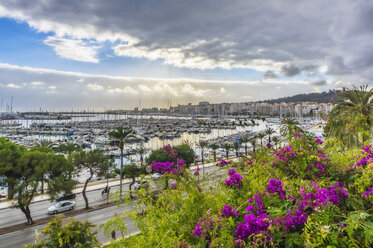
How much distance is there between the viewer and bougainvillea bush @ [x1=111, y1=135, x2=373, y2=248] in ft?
8.78

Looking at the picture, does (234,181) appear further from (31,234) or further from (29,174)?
(29,174)

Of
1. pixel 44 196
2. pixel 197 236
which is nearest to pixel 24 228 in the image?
pixel 44 196

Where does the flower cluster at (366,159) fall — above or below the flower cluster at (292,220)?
above

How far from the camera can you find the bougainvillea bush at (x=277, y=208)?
2.68 m

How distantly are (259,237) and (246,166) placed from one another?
253cm

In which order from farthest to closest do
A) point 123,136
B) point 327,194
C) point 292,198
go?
1. point 123,136
2. point 292,198
3. point 327,194

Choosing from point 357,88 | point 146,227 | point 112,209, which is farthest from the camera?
point 112,209

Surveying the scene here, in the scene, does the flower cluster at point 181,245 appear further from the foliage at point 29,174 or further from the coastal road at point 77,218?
the foliage at point 29,174

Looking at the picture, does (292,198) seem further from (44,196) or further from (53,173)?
(44,196)

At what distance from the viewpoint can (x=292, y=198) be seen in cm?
327

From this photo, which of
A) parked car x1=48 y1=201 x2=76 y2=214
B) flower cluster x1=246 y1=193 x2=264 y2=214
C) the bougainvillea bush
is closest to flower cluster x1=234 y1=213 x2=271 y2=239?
the bougainvillea bush

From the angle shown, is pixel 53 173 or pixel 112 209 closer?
pixel 53 173

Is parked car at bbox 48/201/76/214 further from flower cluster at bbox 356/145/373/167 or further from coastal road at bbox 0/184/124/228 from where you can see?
flower cluster at bbox 356/145/373/167

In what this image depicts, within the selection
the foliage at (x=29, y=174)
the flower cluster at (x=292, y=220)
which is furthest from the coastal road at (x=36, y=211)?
the flower cluster at (x=292, y=220)
